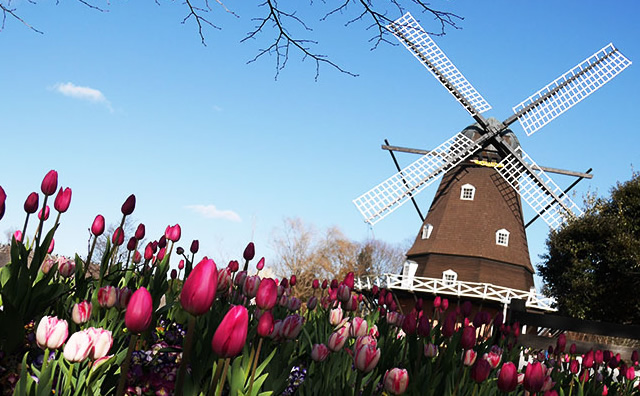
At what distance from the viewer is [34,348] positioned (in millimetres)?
3164

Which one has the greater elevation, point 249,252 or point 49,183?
point 49,183

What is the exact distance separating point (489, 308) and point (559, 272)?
257 cm

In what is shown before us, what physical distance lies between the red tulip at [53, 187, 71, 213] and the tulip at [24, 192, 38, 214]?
0.41 ft

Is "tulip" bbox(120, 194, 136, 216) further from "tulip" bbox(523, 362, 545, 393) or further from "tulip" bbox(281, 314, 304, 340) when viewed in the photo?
"tulip" bbox(523, 362, 545, 393)

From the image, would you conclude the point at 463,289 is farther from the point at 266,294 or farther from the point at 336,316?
the point at 266,294

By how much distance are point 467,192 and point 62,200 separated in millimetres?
19814

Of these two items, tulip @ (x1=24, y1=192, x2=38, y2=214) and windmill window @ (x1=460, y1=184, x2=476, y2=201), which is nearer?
tulip @ (x1=24, y1=192, x2=38, y2=214)

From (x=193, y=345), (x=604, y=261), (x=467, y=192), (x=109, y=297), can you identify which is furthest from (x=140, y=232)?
(x=467, y=192)

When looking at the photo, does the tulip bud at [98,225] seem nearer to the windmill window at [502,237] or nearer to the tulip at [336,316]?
the tulip at [336,316]

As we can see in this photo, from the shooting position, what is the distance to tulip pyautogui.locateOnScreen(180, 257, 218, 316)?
1.37 metres

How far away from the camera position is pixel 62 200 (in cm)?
323

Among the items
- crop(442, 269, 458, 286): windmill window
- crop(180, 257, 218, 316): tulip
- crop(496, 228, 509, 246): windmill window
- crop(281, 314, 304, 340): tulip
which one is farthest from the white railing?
crop(180, 257, 218, 316): tulip

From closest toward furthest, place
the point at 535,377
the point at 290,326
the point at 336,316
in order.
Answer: the point at 535,377
the point at 290,326
the point at 336,316

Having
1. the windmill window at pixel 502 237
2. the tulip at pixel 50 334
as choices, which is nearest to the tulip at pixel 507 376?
the tulip at pixel 50 334
